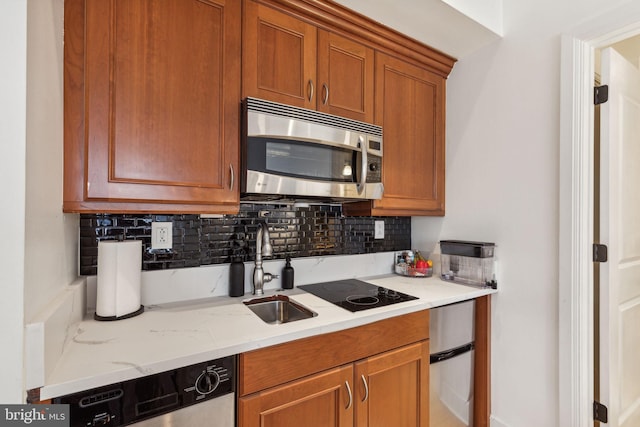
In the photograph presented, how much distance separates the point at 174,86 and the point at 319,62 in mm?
691

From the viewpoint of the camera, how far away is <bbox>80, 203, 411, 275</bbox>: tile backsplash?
4.38 ft

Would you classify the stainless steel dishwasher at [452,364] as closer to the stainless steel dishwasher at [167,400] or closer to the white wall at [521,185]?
the white wall at [521,185]

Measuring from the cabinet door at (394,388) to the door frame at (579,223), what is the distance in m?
0.68

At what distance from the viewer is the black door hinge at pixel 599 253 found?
4.84ft

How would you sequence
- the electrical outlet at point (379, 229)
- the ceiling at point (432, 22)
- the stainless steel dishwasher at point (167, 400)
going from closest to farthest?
the stainless steel dishwasher at point (167, 400) < the ceiling at point (432, 22) < the electrical outlet at point (379, 229)

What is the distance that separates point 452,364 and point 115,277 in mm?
1601

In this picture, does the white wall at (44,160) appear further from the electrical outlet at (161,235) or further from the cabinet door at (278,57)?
the cabinet door at (278,57)

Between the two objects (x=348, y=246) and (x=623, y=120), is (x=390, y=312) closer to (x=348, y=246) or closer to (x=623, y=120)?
(x=348, y=246)

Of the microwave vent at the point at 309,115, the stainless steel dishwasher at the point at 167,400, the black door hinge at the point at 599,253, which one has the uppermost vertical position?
the microwave vent at the point at 309,115

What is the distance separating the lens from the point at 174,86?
1.20 m

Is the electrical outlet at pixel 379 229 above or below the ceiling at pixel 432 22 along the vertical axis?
below

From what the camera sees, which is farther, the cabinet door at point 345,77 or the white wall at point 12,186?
the cabinet door at point 345,77

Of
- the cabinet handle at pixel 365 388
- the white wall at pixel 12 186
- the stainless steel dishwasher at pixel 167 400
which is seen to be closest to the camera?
the white wall at pixel 12 186

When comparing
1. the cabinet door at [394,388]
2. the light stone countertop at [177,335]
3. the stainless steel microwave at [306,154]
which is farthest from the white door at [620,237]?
the stainless steel microwave at [306,154]
